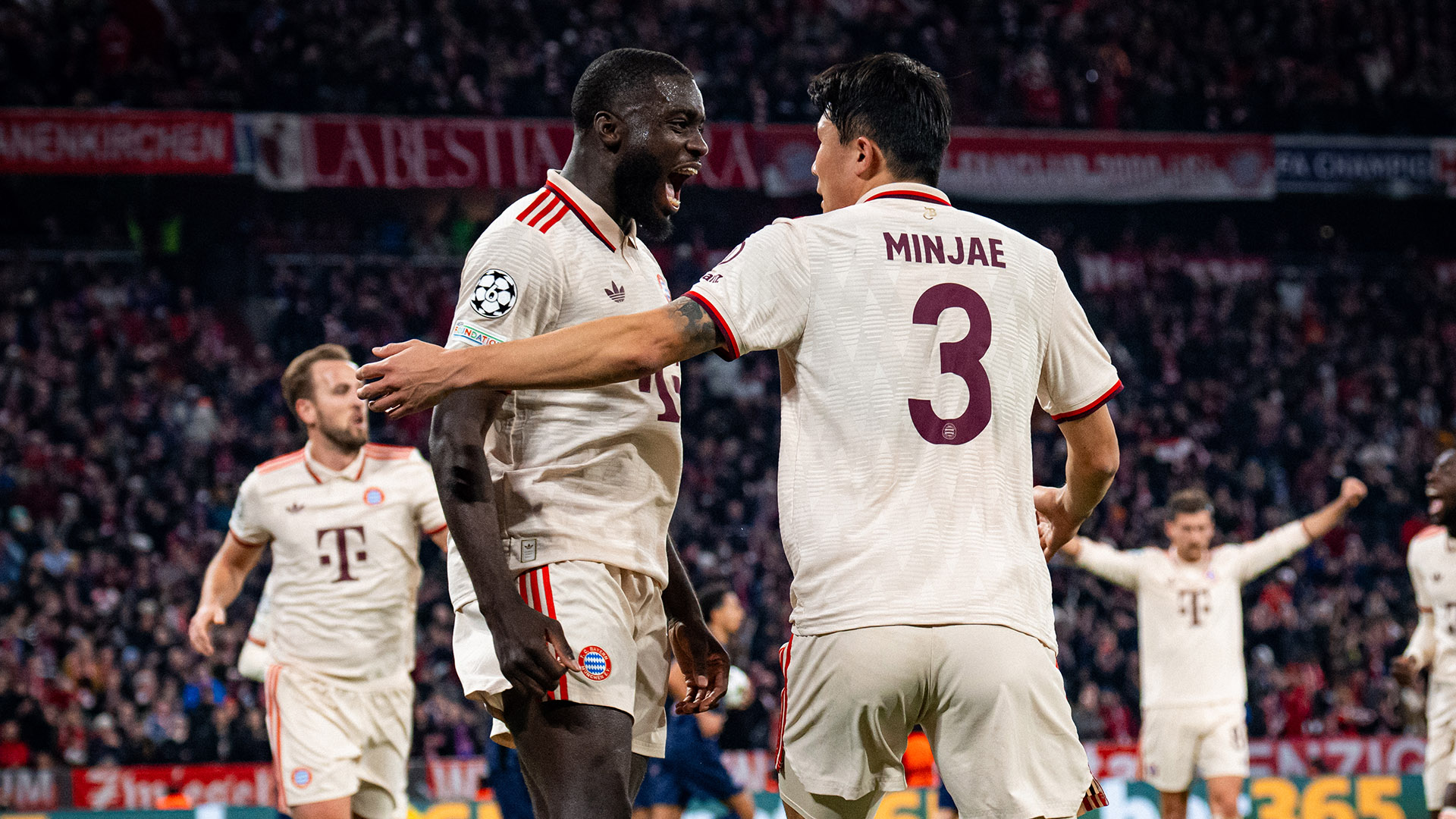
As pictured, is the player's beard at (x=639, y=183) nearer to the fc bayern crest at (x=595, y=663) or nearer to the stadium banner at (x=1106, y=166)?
the fc bayern crest at (x=595, y=663)

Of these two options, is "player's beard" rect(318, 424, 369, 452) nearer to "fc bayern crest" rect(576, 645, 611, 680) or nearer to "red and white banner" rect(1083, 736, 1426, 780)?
"fc bayern crest" rect(576, 645, 611, 680)

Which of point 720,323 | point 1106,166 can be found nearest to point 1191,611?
point 720,323

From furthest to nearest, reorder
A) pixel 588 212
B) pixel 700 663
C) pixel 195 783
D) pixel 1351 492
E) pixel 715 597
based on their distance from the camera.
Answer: pixel 195 783 < pixel 1351 492 < pixel 715 597 < pixel 700 663 < pixel 588 212

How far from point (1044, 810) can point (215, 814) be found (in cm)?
731

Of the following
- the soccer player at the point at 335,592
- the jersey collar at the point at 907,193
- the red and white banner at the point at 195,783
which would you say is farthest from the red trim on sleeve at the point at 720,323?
the red and white banner at the point at 195,783

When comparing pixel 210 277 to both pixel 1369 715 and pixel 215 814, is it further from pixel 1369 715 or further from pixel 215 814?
pixel 1369 715

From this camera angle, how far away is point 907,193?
3264 mm

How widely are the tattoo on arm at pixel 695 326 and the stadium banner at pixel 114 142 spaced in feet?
65.8

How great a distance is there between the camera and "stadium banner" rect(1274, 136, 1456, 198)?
2450 centimetres

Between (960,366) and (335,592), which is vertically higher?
(960,366)

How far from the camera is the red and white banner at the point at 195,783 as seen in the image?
13516mm

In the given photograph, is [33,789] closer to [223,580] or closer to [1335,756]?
[223,580]

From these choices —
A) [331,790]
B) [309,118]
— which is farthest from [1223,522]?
[331,790]

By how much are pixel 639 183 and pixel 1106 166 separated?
21.6 meters
